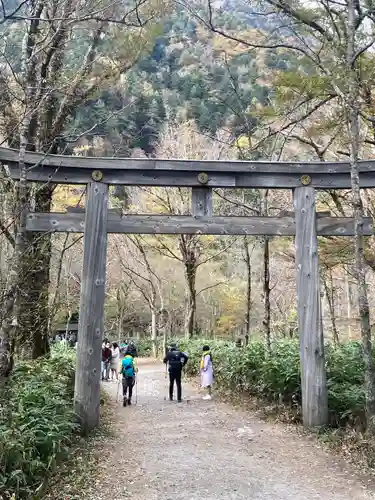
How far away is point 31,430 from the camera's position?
16.2ft

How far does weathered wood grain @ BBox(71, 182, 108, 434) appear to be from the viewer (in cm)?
717

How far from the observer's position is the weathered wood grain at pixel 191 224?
7.56 m

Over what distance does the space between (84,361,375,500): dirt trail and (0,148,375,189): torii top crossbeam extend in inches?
166

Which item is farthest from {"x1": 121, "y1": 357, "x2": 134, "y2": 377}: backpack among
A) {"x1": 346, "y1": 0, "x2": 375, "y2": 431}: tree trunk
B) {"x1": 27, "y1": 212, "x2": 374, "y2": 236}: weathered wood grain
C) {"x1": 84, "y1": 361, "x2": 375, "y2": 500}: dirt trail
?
{"x1": 346, "y1": 0, "x2": 375, "y2": 431}: tree trunk

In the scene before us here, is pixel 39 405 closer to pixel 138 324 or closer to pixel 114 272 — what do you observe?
pixel 114 272

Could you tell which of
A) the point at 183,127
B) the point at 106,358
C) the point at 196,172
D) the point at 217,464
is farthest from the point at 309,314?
the point at 183,127

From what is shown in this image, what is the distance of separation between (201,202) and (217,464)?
4159 mm

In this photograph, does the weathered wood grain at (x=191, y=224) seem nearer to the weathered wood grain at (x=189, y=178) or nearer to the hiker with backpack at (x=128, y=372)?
the weathered wood grain at (x=189, y=178)

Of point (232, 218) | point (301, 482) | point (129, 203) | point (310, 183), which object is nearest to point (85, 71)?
point (232, 218)

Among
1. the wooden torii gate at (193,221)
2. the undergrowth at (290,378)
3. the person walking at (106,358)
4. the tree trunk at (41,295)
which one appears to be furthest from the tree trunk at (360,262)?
the person walking at (106,358)

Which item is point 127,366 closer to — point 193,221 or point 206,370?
point 206,370

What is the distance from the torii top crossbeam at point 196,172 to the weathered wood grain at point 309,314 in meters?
0.36

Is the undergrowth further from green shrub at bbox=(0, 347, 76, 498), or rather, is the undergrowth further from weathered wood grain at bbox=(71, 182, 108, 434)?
green shrub at bbox=(0, 347, 76, 498)

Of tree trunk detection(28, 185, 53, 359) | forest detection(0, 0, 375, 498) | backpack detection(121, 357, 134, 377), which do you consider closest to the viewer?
forest detection(0, 0, 375, 498)
